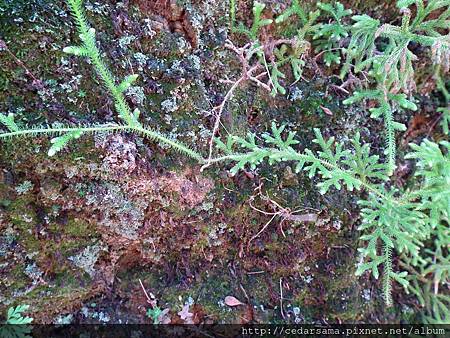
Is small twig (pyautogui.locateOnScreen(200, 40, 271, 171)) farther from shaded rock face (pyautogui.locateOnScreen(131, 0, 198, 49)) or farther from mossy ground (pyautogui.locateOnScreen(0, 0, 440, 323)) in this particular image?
shaded rock face (pyautogui.locateOnScreen(131, 0, 198, 49))

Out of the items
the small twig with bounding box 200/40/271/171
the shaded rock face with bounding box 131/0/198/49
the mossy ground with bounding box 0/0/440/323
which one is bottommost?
the mossy ground with bounding box 0/0/440/323

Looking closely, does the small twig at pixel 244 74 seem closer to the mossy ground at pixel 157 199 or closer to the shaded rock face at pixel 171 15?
the mossy ground at pixel 157 199

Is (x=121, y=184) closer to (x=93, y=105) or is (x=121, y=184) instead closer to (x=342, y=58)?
(x=93, y=105)

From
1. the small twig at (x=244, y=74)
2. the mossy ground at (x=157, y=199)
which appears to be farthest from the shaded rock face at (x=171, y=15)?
the small twig at (x=244, y=74)

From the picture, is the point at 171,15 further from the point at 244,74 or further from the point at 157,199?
the point at 157,199

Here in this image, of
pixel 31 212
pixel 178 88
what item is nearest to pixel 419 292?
pixel 178 88

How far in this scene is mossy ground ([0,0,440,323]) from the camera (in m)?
2.39

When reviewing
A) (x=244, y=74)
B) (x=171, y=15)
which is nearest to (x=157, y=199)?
(x=244, y=74)

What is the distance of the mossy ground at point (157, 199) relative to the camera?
239cm

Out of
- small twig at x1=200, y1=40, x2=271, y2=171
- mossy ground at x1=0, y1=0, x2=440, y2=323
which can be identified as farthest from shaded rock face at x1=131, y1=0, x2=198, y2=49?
small twig at x1=200, y1=40, x2=271, y2=171

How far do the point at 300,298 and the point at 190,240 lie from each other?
101 cm

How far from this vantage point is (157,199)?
2643 millimetres

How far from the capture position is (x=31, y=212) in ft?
8.00

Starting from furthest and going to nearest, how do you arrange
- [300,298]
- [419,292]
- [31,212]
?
[419,292], [300,298], [31,212]
